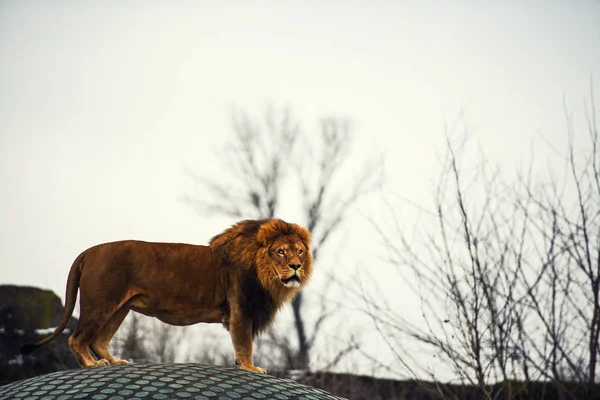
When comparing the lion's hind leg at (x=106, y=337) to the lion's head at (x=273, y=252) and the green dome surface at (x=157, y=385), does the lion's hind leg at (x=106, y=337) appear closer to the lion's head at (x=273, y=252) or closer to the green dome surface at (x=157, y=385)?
the green dome surface at (x=157, y=385)

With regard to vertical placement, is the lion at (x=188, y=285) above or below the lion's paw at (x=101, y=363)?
above

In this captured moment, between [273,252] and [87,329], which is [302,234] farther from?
[87,329]

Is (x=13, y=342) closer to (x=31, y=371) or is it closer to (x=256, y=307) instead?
(x=31, y=371)

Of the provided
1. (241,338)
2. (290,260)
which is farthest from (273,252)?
(241,338)

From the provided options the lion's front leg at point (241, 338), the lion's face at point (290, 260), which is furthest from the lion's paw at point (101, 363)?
the lion's face at point (290, 260)

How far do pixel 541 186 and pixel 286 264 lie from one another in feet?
8.55

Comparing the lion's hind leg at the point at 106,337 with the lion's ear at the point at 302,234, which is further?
the lion's ear at the point at 302,234

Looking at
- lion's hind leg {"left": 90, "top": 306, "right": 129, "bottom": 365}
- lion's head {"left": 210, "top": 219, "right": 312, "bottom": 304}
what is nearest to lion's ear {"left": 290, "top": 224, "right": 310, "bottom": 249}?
lion's head {"left": 210, "top": 219, "right": 312, "bottom": 304}

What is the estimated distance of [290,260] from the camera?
5.95 metres

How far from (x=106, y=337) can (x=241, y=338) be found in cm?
102

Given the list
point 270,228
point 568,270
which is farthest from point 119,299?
point 568,270

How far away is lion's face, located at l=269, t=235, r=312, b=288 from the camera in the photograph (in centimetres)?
593

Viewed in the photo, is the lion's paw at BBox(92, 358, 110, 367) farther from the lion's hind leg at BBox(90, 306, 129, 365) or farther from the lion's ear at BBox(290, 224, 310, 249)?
the lion's ear at BBox(290, 224, 310, 249)

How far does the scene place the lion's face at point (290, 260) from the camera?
5.93m
